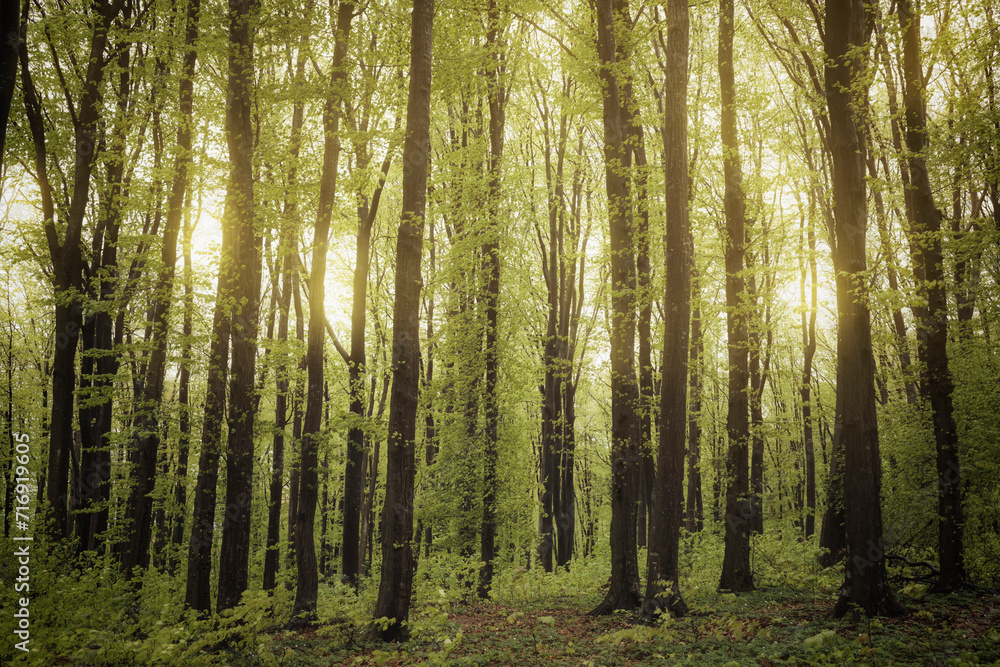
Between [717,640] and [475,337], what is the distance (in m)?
9.18

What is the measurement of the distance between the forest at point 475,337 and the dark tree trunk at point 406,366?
5 centimetres

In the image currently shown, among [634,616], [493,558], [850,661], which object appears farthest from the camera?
[493,558]

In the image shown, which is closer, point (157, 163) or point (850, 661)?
point (850, 661)

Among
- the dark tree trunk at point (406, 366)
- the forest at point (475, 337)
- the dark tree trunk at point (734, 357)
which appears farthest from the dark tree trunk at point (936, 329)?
the dark tree trunk at point (406, 366)

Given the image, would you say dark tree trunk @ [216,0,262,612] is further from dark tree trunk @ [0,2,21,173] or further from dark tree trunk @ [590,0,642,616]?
dark tree trunk @ [590,0,642,616]

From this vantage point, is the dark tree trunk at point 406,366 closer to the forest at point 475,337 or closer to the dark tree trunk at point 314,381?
the forest at point 475,337

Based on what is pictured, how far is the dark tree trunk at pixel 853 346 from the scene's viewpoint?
7.25 m

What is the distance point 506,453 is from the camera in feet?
46.6

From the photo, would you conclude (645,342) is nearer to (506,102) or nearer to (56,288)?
(506,102)

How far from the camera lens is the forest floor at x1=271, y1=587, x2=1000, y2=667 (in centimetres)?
580

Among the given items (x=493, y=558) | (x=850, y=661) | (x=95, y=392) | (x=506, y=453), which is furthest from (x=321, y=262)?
(x=850, y=661)

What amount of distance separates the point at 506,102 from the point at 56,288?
41.8 ft

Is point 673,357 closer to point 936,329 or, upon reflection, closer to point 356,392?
point 936,329

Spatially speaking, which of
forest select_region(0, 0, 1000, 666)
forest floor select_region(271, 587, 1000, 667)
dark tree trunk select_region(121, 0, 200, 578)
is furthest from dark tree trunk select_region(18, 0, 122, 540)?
forest floor select_region(271, 587, 1000, 667)
